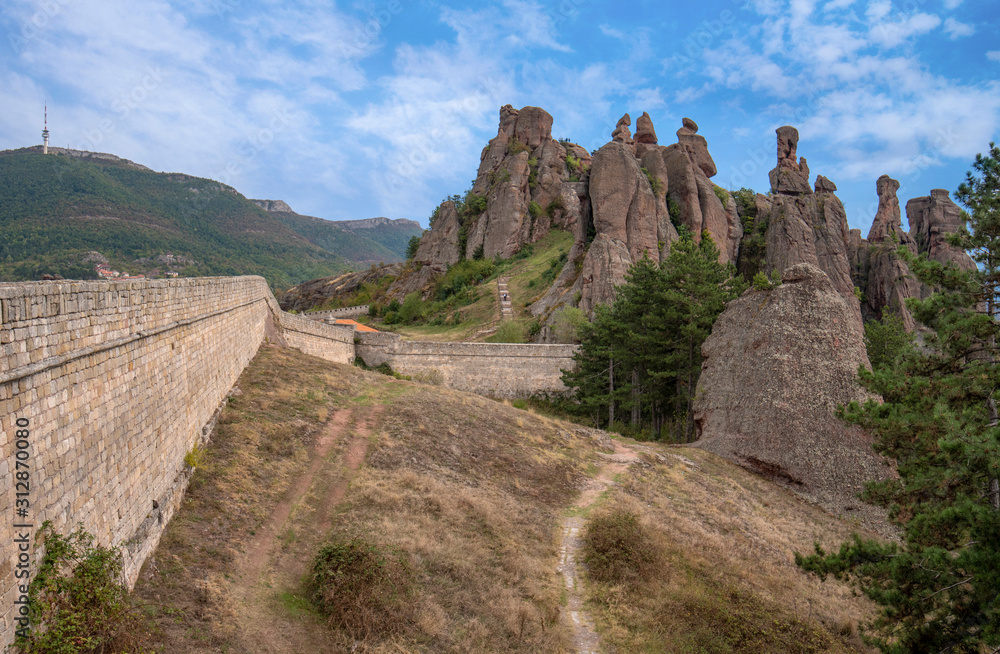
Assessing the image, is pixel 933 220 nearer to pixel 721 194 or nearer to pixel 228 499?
pixel 721 194

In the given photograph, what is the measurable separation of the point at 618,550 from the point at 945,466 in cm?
575

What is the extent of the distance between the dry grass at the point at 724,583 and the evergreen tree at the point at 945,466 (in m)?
1.37

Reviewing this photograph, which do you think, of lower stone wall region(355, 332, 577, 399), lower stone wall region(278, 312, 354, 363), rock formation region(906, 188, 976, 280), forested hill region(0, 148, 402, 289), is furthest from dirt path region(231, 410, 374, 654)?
rock formation region(906, 188, 976, 280)

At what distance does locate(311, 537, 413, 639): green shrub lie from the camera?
25.8 ft

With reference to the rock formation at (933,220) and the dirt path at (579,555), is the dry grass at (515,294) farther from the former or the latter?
the rock formation at (933,220)

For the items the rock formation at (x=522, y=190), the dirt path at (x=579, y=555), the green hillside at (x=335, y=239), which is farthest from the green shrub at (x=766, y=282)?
the green hillside at (x=335, y=239)

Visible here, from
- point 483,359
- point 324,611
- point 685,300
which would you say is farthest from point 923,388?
point 483,359

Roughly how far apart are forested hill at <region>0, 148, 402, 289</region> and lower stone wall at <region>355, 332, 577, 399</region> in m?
28.0

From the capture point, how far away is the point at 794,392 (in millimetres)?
19641

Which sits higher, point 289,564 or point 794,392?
point 794,392

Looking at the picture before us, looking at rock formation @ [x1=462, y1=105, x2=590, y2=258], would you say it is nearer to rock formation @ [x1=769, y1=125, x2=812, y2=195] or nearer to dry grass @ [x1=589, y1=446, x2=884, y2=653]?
rock formation @ [x1=769, y1=125, x2=812, y2=195]

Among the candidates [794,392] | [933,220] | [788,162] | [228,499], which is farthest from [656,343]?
[933,220]

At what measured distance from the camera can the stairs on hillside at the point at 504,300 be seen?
4472 cm

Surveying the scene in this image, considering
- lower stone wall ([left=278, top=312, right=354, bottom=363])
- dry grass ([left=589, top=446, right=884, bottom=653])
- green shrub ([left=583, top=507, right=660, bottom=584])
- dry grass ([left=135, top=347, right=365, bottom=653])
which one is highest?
lower stone wall ([left=278, top=312, right=354, bottom=363])
